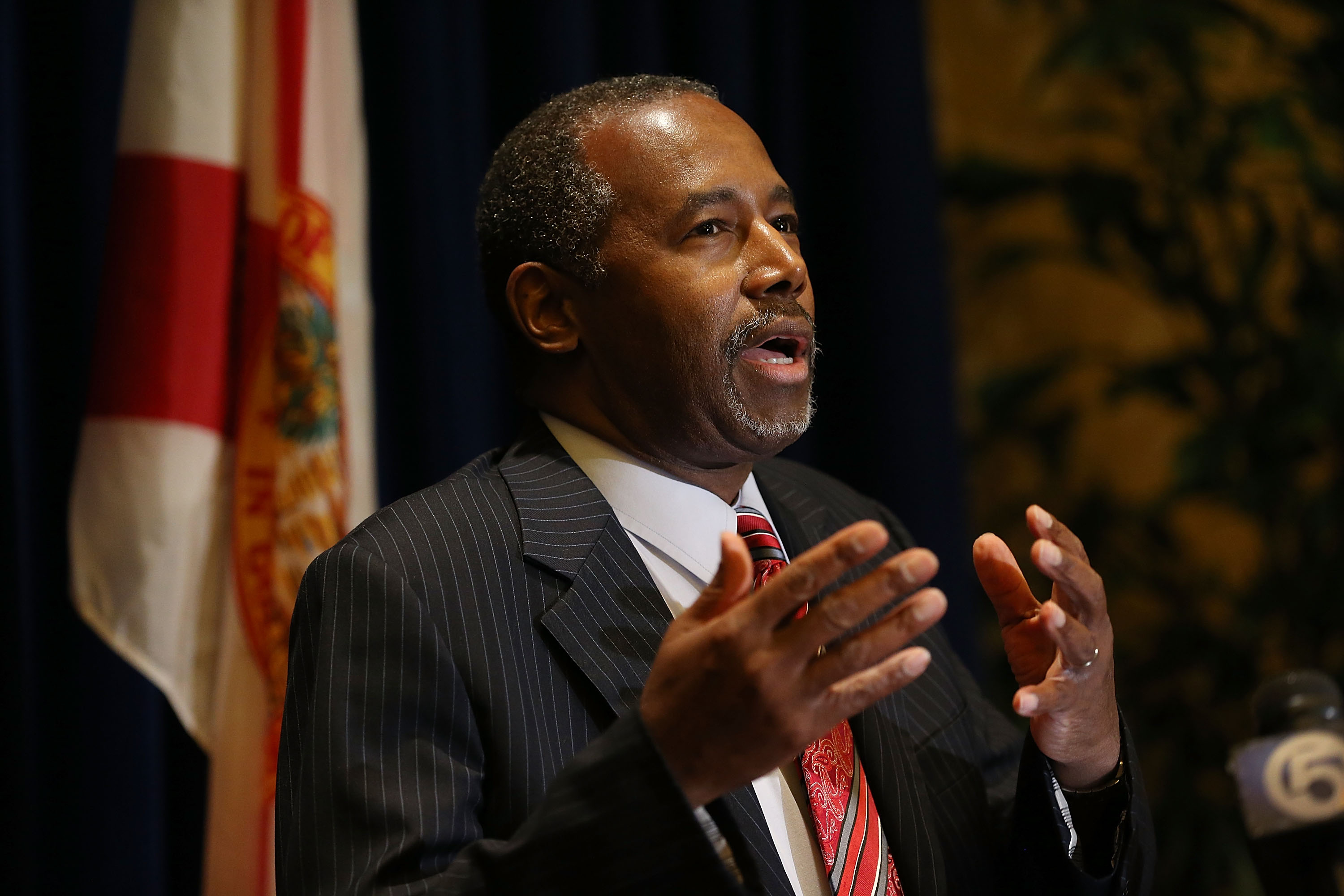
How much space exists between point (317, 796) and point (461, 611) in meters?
0.21

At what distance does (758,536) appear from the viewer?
1.43 metres

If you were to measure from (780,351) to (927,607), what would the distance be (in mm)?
571

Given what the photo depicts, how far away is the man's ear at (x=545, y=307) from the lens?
150 cm

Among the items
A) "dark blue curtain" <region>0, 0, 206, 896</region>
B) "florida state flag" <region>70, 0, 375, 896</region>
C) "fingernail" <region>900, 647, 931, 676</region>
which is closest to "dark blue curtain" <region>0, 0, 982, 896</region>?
"dark blue curtain" <region>0, 0, 206, 896</region>

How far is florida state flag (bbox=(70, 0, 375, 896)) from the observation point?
1.79 metres

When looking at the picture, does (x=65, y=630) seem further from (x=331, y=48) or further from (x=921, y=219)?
(x=921, y=219)

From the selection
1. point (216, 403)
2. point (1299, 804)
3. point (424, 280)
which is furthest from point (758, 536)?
point (424, 280)

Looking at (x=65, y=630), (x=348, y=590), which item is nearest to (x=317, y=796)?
(x=348, y=590)

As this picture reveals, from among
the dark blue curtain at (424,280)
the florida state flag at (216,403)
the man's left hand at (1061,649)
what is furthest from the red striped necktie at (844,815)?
the dark blue curtain at (424,280)

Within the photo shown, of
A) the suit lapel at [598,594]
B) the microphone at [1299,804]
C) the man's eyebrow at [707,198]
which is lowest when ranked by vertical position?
the microphone at [1299,804]

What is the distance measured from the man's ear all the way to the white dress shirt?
0.35 ft

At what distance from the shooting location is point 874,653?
3.16 feet

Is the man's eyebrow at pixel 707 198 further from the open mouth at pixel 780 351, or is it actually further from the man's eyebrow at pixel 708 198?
the open mouth at pixel 780 351

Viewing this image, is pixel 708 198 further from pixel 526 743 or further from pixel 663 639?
pixel 526 743
